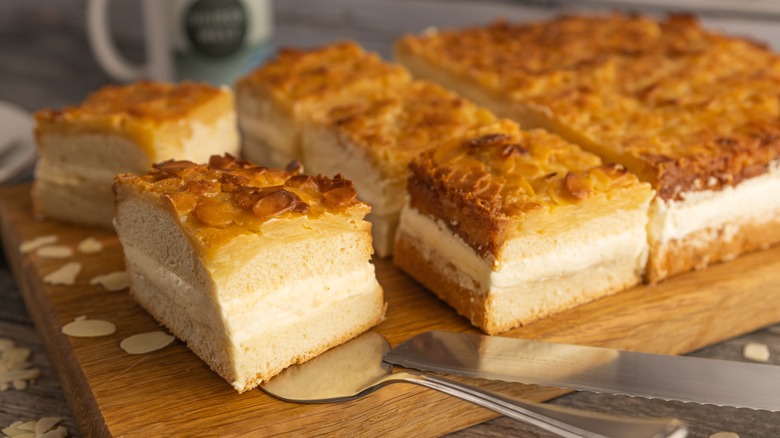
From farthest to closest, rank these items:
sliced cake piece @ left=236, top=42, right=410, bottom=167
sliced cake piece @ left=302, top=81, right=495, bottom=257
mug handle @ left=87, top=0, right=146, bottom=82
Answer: mug handle @ left=87, top=0, right=146, bottom=82 → sliced cake piece @ left=236, top=42, right=410, bottom=167 → sliced cake piece @ left=302, top=81, right=495, bottom=257

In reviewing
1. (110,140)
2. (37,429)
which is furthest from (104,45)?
(37,429)

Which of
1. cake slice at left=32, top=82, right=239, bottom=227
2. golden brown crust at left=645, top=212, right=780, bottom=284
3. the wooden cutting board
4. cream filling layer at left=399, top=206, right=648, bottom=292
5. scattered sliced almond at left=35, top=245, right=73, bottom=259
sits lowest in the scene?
the wooden cutting board

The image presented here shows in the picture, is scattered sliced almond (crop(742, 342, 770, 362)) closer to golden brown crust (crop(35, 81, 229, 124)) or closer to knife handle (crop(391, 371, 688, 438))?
knife handle (crop(391, 371, 688, 438))

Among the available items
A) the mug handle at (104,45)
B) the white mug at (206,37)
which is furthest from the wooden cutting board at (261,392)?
the mug handle at (104,45)

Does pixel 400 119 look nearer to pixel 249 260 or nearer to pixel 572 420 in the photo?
pixel 249 260

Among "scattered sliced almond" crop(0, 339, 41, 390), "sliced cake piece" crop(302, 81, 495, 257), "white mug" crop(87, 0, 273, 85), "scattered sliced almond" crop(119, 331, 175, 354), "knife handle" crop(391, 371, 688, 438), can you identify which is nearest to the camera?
"knife handle" crop(391, 371, 688, 438)

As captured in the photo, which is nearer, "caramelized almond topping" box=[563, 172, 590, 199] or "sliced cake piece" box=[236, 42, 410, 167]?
"caramelized almond topping" box=[563, 172, 590, 199]

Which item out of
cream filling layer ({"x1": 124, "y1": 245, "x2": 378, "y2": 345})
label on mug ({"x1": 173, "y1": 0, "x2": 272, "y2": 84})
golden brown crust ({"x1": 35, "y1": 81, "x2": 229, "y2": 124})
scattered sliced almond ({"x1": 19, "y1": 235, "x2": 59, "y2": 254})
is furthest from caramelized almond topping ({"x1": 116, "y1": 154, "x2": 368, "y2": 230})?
label on mug ({"x1": 173, "y1": 0, "x2": 272, "y2": 84})

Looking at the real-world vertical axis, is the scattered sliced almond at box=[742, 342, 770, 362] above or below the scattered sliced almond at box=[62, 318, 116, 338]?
below
